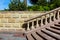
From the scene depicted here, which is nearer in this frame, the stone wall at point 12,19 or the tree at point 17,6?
the stone wall at point 12,19

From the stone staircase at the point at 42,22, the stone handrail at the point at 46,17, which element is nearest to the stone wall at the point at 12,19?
the stone staircase at the point at 42,22

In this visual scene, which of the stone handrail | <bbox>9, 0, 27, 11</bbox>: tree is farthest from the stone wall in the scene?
<bbox>9, 0, 27, 11</bbox>: tree

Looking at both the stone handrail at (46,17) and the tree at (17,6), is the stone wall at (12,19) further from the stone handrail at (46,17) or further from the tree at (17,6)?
the tree at (17,6)

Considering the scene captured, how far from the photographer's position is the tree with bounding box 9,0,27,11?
13695mm

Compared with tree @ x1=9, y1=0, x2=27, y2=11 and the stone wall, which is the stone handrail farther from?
tree @ x1=9, y1=0, x2=27, y2=11

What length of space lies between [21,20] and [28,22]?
76cm

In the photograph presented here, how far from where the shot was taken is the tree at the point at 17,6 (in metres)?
13.7

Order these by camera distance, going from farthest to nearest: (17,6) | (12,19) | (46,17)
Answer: (17,6), (12,19), (46,17)

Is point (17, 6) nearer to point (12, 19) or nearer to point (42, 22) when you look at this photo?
point (12, 19)

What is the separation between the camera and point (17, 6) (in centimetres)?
1382

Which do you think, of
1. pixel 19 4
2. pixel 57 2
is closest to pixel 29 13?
pixel 19 4

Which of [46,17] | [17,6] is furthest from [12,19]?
[46,17]

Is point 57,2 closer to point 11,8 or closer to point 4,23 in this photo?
point 11,8

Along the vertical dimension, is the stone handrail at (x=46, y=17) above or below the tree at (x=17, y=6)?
below
